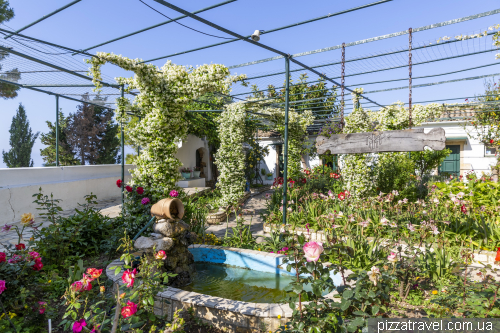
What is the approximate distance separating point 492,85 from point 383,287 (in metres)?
13.1

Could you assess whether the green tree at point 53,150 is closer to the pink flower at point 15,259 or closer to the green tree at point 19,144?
the green tree at point 19,144

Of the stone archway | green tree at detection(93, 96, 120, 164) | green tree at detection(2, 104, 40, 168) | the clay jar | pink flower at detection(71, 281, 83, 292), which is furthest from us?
green tree at detection(93, 96, 120, 164)

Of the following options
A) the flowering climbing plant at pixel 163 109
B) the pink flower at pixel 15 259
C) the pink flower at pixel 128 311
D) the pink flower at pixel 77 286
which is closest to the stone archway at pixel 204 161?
the flowering climbing plant at pixel 163 109

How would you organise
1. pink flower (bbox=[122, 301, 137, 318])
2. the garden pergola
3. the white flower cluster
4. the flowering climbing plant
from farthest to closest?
1. the white flower cluster
2. the flowering climbing plant
3. the garden pergola
4. pink flower (bbox=[122, 301, 137, 318])

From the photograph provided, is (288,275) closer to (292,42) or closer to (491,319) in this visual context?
(491,319)

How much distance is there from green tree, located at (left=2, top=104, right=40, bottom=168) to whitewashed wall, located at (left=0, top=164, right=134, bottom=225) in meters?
11.5

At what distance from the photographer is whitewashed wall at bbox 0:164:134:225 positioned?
19.8ft

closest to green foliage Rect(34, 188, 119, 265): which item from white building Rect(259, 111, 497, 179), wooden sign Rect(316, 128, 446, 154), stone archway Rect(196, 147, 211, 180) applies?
wooden sign Rect(316, 128, 446, 154)

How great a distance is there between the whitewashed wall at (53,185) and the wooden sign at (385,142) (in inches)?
250

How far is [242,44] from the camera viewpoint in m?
4.66

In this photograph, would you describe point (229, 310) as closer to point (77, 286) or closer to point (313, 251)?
point (313, 251)

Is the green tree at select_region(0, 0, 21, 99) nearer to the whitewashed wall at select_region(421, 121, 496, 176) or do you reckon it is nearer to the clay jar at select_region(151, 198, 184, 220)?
the clay jar at select_region(151, 198, 184, 220)

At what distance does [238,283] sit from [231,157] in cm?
434

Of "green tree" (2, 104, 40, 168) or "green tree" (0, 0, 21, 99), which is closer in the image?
"green tree" (0, 0, 21, 99)
